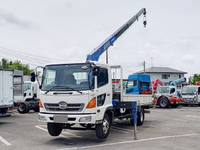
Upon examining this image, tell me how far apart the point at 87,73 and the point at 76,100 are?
926 millimetres

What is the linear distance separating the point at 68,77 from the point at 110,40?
8209 millimetres

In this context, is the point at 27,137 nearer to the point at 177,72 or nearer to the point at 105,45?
the point at 105,45

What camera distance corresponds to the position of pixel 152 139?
9.33m

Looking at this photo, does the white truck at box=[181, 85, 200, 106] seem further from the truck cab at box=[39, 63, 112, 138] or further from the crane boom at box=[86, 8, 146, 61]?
the truck cab at box=[39, 63, 112, 138]

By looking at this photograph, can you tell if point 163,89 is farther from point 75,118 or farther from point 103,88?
point 75,118

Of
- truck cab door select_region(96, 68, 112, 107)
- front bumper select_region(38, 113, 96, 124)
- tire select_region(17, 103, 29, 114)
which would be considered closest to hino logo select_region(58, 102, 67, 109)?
front bumper select_region(38, 113, 96, 124)

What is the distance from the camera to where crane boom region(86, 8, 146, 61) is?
14.2m

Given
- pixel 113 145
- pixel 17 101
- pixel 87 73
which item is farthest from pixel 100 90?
pixel 17 101

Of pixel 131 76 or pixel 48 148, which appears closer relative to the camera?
pixel 48 148

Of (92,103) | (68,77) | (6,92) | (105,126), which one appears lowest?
(105,126)

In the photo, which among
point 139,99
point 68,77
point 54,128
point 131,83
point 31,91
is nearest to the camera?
point 68,77

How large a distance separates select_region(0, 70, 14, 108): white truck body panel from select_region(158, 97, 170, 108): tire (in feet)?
50.9

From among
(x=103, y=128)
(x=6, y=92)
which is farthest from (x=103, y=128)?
(x=6, y=92)

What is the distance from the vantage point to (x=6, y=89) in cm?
1416
